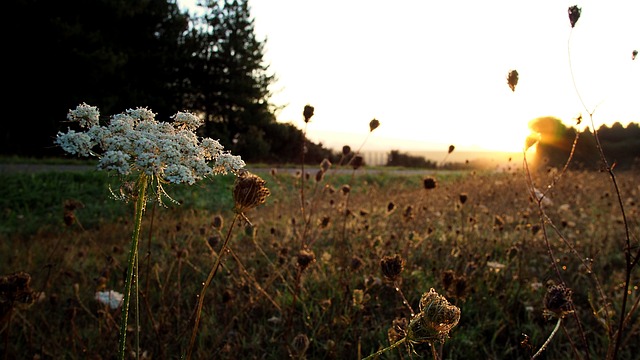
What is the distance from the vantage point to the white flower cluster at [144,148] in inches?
38.9

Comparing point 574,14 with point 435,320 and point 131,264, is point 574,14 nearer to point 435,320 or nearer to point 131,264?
point 435,320

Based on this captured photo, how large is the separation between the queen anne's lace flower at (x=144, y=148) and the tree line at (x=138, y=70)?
11952 millimetres

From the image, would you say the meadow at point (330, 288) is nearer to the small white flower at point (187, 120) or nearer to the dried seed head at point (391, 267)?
the dried seed head at point (391, 267)

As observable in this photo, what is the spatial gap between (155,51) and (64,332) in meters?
21.0

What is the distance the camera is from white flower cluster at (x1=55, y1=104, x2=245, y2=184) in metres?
0.99

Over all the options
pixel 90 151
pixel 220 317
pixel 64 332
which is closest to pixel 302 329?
pixel 220 317

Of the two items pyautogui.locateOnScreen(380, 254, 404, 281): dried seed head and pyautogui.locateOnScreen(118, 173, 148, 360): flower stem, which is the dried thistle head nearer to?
pyautogui.locateOnScreen(118, 173, 148, 360): flower stem

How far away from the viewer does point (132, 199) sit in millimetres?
1178

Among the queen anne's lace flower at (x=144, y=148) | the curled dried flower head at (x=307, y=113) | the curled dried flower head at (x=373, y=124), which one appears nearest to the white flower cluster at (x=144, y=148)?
the queen anne's lace flower at (x=144, y=148)

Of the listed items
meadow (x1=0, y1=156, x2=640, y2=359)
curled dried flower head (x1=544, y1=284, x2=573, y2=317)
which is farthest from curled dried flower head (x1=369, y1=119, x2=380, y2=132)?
curled dried flower head (x1=544, y1=284, x2=573, y2=317)

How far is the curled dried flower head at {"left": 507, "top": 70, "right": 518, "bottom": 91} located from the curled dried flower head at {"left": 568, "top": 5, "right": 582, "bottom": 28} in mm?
305

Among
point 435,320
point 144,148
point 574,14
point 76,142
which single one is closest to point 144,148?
point 144,148

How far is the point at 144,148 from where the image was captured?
39.7 inches

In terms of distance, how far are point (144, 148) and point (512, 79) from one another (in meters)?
1.72
